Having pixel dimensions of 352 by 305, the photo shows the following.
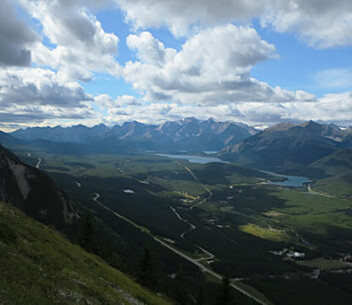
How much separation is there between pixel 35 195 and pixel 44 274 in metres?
132

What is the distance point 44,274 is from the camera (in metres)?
30.1

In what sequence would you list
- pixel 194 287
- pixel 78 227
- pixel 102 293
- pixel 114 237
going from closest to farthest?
pixel 102 293, pixel 194 287, pixel 78 227, pixel 114 237

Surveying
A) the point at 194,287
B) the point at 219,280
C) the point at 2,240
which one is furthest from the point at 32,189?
the point at 2,240

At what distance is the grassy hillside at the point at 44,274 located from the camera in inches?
962

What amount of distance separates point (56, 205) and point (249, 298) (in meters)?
105

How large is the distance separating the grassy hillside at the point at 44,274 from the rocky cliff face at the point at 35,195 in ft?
340

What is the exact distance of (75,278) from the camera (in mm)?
33750

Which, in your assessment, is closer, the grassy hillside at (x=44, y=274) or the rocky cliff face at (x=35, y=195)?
the grassy hillside at (x=44, y=274)

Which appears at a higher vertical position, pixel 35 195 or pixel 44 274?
pixel 44 274

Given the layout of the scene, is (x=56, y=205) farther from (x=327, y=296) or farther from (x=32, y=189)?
(x=327, y=296)

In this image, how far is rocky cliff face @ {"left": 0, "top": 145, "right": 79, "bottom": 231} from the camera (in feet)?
455

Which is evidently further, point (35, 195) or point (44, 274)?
point (35, 195)

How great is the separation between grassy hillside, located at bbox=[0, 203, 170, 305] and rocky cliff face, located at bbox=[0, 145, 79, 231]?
104 m

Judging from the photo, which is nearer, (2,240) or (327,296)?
(2,240)
